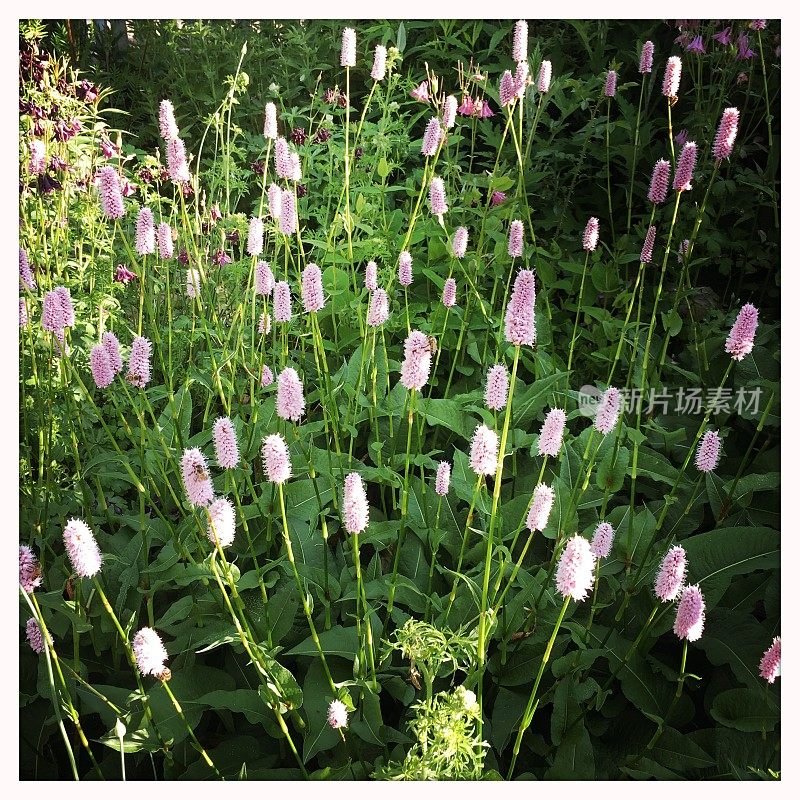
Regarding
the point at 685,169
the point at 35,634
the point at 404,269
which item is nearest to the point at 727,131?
the point at 685,169

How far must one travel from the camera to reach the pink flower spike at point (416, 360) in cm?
84

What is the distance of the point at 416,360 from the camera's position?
0.85 metres

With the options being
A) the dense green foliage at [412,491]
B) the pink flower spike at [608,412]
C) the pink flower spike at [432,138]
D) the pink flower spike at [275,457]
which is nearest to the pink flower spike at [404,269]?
the dense green foliage at [412,491]

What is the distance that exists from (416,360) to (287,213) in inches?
17.0

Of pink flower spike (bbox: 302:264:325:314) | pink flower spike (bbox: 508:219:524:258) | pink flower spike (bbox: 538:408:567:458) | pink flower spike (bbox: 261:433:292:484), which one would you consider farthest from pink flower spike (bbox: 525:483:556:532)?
pink flower spike (bbox: 508:219:524:258)

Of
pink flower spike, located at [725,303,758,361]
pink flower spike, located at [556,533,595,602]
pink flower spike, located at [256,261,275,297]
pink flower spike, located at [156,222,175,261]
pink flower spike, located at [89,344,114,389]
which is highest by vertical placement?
pink flower spike, located at [156,222,175,261]

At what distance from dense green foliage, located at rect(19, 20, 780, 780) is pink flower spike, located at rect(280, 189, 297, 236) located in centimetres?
19

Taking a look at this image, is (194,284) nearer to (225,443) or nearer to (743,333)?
(225,443)

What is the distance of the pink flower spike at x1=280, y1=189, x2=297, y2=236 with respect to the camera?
113cm

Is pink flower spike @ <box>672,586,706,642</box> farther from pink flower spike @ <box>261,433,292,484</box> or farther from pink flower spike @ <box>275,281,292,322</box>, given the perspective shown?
pink flower spike @ <box>275,281,292,322</box>

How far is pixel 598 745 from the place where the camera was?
1.09 meters

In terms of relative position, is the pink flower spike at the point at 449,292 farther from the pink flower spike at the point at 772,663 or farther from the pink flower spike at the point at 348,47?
the pink flower spike at the point at 772,663

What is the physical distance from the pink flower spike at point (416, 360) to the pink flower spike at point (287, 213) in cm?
39
